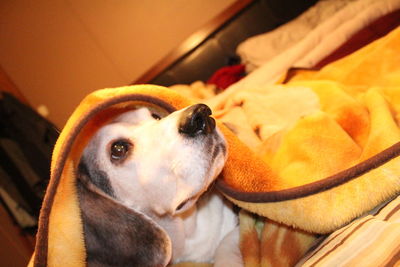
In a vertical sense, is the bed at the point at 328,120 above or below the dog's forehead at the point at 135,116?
below

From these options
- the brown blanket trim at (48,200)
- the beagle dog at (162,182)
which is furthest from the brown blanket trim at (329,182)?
the brown blanket trim at (48,200)

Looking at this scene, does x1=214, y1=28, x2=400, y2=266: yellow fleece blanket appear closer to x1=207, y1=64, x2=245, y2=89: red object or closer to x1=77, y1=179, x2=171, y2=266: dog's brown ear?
x1=77, y1=179, x2=171, y2=266: dog's brown ear

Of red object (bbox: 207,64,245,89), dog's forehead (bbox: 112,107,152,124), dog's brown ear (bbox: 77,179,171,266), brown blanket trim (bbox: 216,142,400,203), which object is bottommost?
red object (bbox: 207,64,245,89)

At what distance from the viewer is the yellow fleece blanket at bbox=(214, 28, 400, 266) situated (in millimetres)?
605

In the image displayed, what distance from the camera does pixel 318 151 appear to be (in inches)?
31.8

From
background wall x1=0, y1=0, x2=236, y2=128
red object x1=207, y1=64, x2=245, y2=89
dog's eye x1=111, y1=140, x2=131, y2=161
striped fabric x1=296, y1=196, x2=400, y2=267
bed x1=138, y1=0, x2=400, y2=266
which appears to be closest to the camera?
striped fabric x1=296, y1=196, x2=400, y2=267

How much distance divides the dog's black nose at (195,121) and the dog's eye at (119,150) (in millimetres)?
247

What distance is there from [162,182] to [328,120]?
0.53 metres

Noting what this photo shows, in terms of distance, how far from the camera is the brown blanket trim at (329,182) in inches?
23.0

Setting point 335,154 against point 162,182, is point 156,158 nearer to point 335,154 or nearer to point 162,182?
point 162,182

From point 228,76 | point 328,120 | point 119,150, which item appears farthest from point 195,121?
point 228,76

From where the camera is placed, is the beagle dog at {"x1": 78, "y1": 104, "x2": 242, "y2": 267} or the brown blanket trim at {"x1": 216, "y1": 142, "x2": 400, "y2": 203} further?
the beagle dog at {"x1": 78, "y1": 104, "x2": 242, "y2": 267}

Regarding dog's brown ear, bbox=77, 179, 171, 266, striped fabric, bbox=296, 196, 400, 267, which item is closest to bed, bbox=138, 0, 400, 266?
striped fabric, bbox=296, 196, 400, 267

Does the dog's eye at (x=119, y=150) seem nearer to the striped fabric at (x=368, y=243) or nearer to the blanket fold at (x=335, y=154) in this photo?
the blanket fold at (x=335, y=154)
